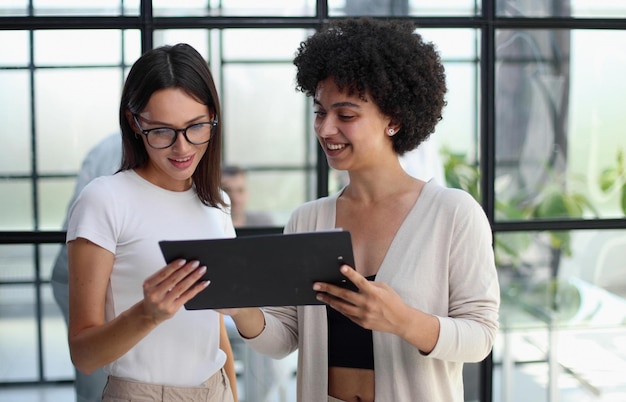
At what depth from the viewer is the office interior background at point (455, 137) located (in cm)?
268

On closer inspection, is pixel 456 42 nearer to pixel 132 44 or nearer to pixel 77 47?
pixel 132 44

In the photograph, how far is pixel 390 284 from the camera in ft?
5.52

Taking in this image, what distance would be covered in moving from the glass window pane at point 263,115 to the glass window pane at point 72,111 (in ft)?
1.29

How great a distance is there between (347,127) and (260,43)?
1102 millimetres

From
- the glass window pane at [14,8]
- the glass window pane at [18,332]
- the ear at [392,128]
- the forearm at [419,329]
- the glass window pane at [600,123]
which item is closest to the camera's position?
the forearm at [419,329]

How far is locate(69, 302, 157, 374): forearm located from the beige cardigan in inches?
15.7

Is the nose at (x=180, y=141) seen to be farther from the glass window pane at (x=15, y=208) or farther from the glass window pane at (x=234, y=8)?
the glass window pane at (x=15, y=208)

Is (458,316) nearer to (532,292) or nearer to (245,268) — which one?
(245,268)

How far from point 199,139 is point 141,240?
26 centimetres

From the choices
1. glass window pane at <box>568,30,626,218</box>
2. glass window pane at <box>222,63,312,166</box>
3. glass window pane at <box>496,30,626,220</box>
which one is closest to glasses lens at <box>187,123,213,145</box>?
glass window pane at <box>222,63,312,166</box>

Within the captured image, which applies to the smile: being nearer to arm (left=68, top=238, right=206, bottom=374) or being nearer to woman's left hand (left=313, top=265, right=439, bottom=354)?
woman's left hand (left=313, top=265, right=439, bottom=354)

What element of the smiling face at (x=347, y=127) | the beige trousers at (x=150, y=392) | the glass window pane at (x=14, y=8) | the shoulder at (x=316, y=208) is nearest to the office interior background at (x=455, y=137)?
the glass window pane at (x=14, y=8)

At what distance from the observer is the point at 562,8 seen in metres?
2.83

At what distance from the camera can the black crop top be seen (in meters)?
1.73
